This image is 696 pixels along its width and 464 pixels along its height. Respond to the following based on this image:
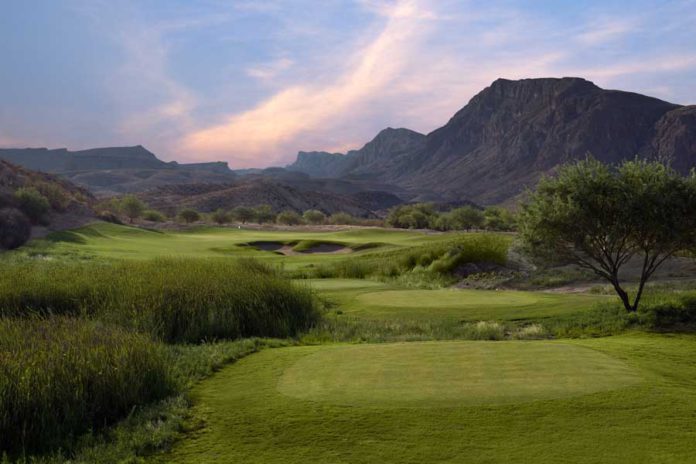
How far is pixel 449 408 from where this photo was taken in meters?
7.76

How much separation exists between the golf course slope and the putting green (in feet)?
0.09

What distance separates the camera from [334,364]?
993 cm

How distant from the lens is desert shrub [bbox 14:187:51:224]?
5322 centimetres

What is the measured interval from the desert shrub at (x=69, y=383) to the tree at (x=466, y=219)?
7150 centimetres

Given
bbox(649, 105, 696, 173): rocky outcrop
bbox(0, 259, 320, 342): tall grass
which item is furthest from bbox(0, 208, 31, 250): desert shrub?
bbox(649, 105, 696, 173): rocky outcrop

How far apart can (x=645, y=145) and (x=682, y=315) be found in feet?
682

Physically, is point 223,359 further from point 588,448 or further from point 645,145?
point 645,145

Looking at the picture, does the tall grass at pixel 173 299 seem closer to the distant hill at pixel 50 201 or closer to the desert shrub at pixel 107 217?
the distant hill at pixel 50 201

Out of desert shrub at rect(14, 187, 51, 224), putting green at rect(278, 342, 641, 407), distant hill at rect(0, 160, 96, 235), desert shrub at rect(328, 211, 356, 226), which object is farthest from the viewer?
desert shrub at rect(328, 211, 356, 226)

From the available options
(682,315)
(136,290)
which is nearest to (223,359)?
(136,290)

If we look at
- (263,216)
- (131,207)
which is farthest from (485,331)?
(263,216)

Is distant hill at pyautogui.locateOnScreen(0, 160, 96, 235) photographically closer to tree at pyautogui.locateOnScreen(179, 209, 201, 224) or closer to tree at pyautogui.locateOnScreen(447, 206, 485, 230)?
tree at pyautogui.locateOnScreen(179, 209, 201, 224)

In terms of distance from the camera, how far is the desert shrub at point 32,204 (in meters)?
53.2

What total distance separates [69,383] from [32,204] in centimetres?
5231
